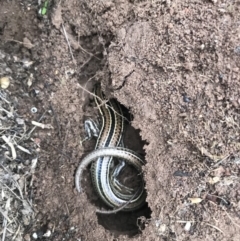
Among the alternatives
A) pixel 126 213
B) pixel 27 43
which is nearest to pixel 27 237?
pixel 126 213

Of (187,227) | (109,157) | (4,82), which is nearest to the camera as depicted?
(187,227)

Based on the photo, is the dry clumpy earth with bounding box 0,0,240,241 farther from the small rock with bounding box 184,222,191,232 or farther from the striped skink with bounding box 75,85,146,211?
the striped skink with bounding box 75,85,146,211

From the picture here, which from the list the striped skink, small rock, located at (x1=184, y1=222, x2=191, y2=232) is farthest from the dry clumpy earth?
the striped skink

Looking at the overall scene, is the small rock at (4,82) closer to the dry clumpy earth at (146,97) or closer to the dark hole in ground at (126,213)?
the dry clumpy earth at (146,97)

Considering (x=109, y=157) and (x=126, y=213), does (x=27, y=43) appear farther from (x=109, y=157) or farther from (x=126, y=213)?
(x=126, y=213)

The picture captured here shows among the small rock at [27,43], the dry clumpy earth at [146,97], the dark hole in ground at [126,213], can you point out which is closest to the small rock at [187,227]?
the dry clumpy earth at [146,97]

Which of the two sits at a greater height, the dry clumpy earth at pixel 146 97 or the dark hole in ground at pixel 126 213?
the dry clumpy earth at pixel 146 97
